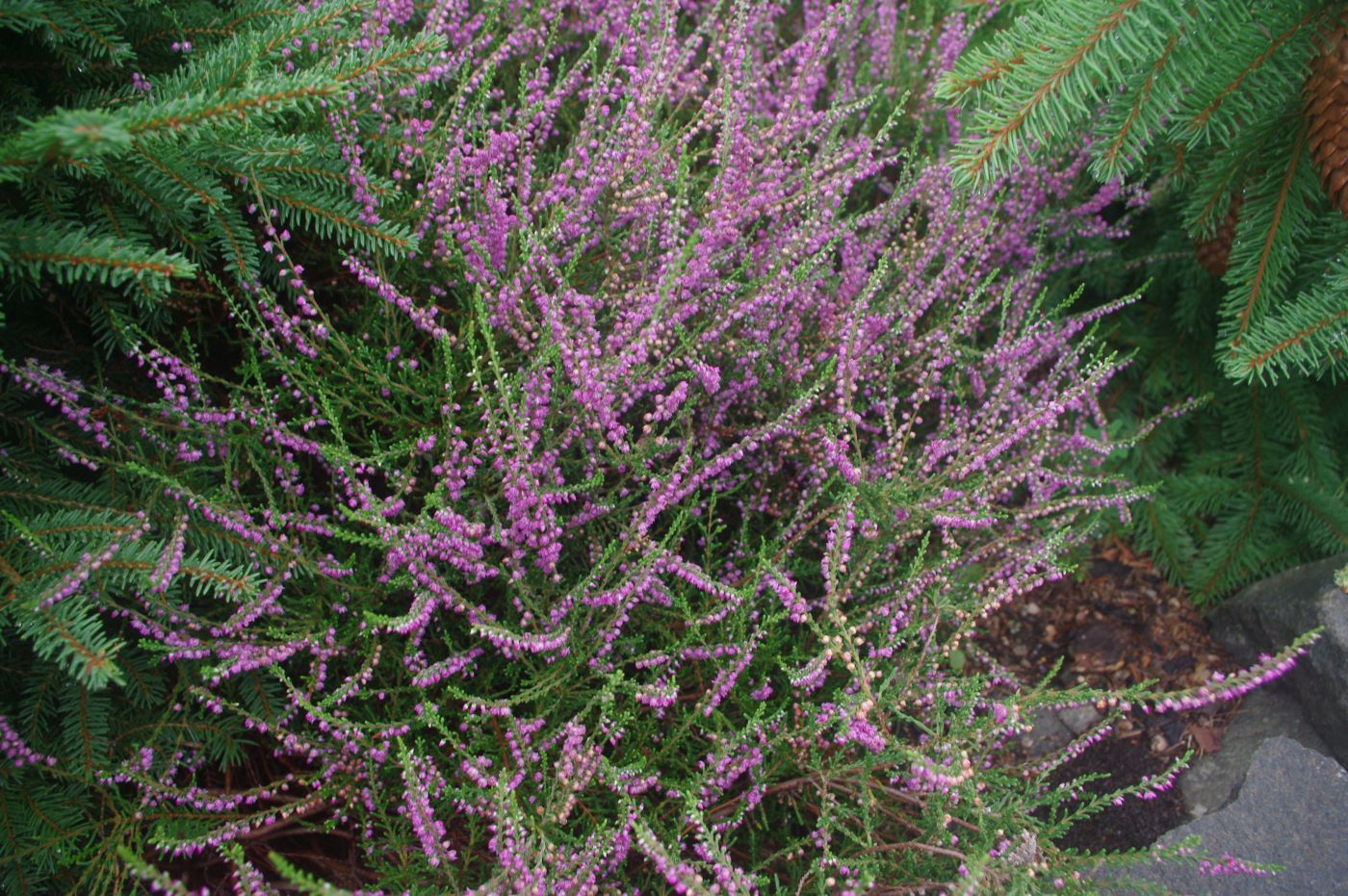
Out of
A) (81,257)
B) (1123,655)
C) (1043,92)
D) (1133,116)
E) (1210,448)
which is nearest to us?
(81,257)

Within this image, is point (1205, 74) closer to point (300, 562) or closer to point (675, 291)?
point (675, 291)

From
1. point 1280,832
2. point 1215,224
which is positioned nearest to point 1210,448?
point 1215,224

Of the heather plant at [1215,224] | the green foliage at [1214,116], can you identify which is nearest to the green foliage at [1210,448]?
the heather plant at [1215,224]

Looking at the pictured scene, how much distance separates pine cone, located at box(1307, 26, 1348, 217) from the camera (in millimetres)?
1836

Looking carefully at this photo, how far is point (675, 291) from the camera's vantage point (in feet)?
6.25

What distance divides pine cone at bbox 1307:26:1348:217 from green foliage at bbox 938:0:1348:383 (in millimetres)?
32

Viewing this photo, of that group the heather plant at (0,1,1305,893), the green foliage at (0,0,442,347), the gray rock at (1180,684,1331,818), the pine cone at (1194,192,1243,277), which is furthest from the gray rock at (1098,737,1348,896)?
the green foliage at (0,0,442,347)

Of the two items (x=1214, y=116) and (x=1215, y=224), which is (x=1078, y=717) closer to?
(x=1215, y=224)

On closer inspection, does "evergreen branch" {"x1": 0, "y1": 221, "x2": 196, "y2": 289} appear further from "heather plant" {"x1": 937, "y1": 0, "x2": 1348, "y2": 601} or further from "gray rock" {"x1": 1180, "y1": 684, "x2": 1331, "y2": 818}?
"gray rock" {"x1": 1180, "y1": 684, "x2": 1331, "y2": 818}

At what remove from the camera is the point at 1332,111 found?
1860 mm

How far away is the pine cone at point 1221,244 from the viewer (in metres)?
2.24

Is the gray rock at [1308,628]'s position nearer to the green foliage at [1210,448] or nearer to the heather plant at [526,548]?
the green foliage at [1210,448]

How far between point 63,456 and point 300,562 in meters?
0.48

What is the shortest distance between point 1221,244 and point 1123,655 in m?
1.04
